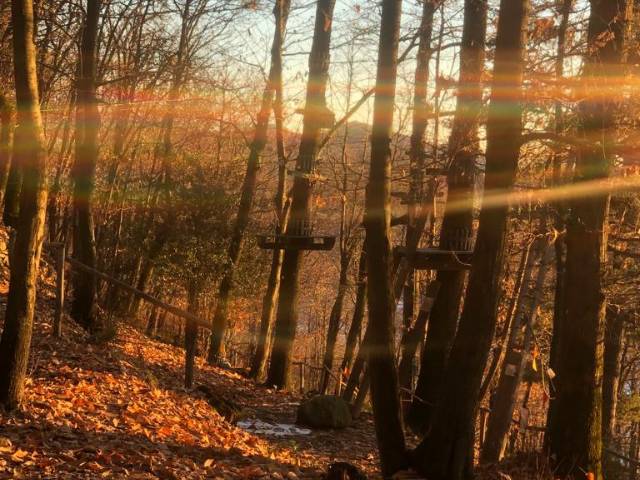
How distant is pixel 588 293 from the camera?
8750 millimetres

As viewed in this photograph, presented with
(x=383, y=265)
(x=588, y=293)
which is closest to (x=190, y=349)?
(x=383, y=265)

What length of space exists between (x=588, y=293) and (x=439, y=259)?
7.79 feet

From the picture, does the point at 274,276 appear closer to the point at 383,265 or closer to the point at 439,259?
the point at 439,259

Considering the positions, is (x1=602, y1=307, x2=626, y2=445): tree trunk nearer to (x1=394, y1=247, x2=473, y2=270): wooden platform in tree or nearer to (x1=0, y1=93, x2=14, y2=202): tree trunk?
(x1=394, y1=247, x2=473, y2=270): wooden platform in tree

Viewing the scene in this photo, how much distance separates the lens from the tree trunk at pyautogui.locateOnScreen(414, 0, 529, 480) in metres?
6.91

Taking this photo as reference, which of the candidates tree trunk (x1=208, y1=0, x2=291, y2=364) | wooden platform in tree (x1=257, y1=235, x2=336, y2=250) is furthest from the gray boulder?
tree trunk (x1=208, y1=0, x2=291, y2=364)

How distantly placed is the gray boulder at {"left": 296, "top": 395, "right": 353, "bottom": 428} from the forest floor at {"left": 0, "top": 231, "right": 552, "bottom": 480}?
0.66 feet

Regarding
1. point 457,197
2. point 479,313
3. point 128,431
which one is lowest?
point 128,431

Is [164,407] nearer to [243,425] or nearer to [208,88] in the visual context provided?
[243,425]

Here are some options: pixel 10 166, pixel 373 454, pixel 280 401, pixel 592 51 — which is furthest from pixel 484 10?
pixel 10 166

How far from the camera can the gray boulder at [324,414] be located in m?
11.5

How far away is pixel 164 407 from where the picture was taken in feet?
27.7

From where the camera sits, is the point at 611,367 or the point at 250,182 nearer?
the point at 250,182

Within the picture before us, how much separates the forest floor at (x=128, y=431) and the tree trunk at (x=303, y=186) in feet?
9.36
